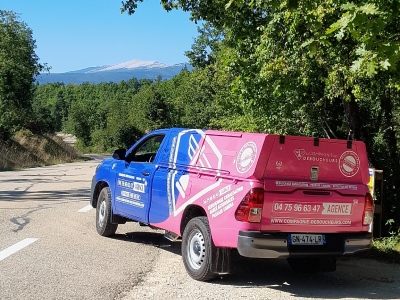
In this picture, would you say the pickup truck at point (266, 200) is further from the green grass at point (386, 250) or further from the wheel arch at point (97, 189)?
the wheel arch at point (97, 189)

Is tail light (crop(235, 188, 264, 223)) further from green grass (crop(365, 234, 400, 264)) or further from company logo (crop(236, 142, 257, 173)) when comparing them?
green grass (crop(365, 234, 400, 264))

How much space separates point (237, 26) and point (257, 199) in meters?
6.37

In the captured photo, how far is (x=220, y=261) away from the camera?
21.1ft

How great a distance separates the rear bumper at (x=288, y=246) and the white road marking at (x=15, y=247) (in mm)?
3518

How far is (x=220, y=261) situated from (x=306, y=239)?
3.44 ft

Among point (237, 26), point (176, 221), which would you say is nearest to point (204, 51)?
point (237, 26)

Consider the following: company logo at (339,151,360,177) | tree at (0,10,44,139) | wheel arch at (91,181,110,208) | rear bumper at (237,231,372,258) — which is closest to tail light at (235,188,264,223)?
rear bumper at (237,231,372,258)

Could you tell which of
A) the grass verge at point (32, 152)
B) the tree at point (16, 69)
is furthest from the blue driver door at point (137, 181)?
the tree at point (16, 69)

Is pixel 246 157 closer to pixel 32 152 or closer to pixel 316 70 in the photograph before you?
pixel 316 70

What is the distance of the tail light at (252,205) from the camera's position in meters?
6.02

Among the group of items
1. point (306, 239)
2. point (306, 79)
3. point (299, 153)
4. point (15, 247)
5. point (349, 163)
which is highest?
point (306, 79)

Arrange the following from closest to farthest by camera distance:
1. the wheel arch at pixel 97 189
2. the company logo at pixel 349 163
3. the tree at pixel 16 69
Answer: the company logo at pixel 349 163 < the wheel arch at pixel 97 189 < the tree at pixel 16 69

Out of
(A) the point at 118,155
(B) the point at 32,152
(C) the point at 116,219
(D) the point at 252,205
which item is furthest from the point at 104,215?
(B) the point at 32,152

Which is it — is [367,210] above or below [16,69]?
below
